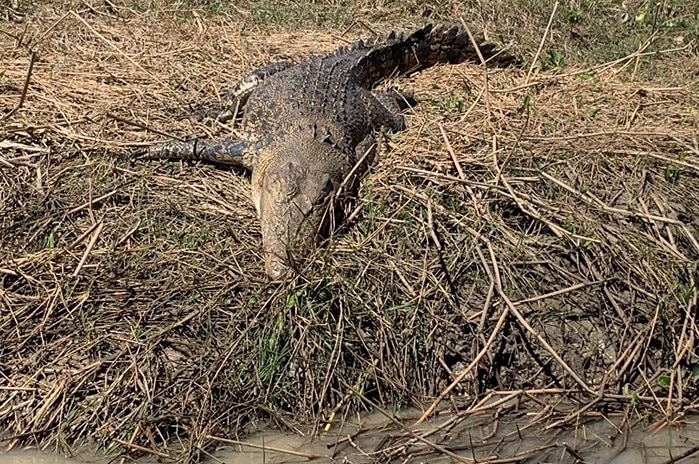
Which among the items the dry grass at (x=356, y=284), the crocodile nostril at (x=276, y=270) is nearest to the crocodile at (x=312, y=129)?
the crocodile nostril at (x=276, y=270)

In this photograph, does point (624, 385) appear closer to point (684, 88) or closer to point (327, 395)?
point (327, 395)

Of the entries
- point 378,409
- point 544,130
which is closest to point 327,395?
point 378,409

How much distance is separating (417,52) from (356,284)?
9.20 ft

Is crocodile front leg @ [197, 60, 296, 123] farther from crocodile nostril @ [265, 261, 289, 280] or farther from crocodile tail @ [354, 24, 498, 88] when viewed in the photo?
crocodile nostril @ [265, 261, 289, 280]

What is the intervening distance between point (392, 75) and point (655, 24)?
216cm

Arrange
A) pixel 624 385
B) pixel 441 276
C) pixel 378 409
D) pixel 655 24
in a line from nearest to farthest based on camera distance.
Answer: pixel 378 409 < pixel 624 385 < pixel 441 276 < pixel 655 24

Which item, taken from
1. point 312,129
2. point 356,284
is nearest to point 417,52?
point 312,129

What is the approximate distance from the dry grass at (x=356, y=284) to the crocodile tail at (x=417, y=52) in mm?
1072

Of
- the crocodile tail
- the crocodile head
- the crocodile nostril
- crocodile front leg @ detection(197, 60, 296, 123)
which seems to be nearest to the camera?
the crocodile nostril

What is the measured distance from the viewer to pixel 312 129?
16.7 feet

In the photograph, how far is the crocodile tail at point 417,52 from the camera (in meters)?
6.20

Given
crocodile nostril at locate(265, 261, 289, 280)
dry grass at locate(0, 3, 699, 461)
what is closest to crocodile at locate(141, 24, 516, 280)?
crocodile nostril at locate(265, 261, 289, 280)

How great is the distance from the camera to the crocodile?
4430 mm

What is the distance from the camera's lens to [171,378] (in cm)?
371
